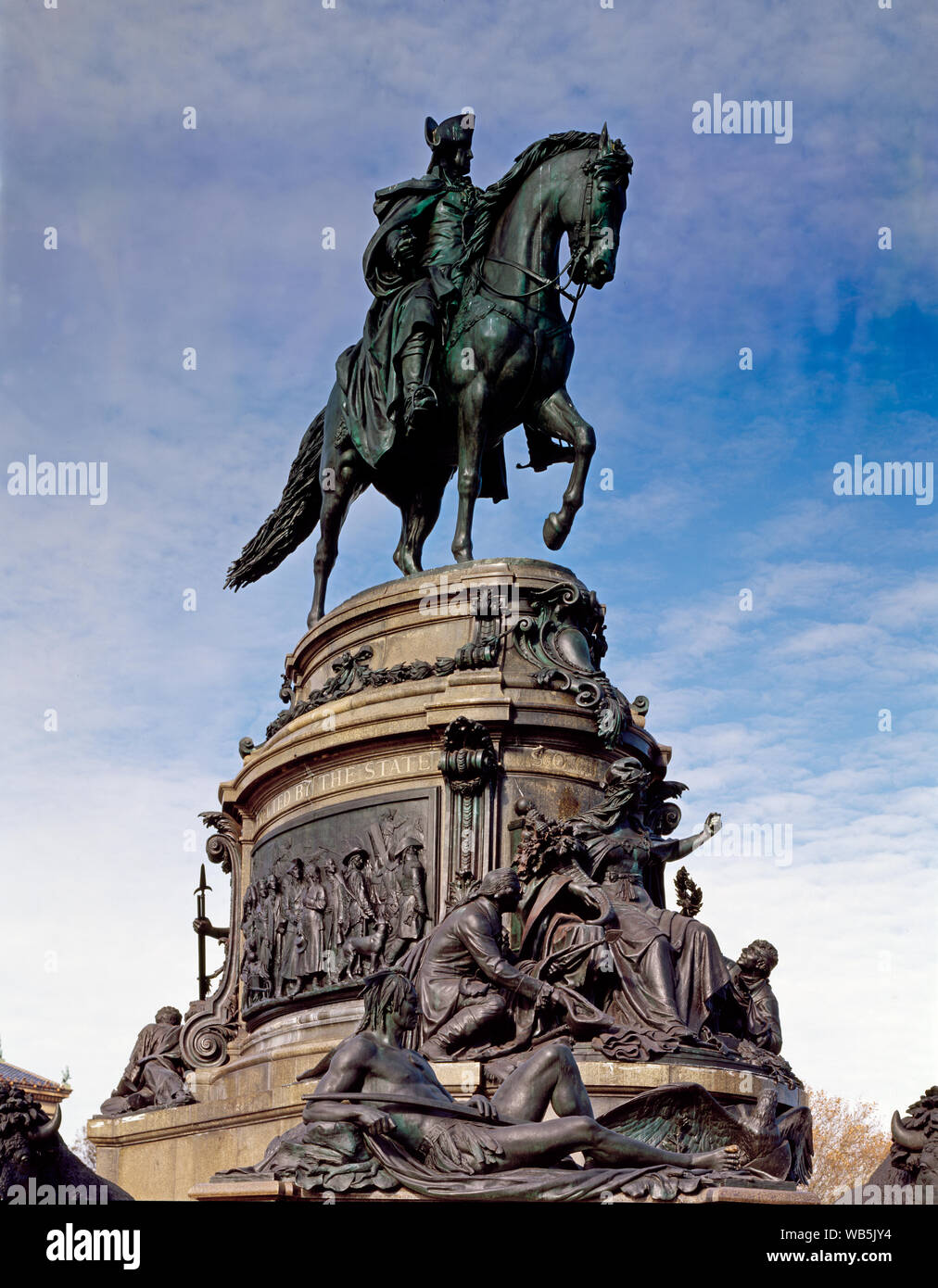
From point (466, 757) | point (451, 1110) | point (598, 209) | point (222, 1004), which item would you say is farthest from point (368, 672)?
point (451, 1110)

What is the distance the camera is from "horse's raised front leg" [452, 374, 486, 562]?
20344 mm

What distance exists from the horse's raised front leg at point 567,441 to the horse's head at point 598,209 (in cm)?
157

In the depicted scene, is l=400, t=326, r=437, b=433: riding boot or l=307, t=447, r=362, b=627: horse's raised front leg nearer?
l=400, t=326, r=437, b=433: riding boot

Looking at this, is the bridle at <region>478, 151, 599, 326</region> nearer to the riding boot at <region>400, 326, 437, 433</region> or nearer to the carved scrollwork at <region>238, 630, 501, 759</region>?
the riding boot at <region>400, 326, 437, 433</region>

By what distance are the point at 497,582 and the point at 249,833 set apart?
195 inches

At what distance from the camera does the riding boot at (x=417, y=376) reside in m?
20.4

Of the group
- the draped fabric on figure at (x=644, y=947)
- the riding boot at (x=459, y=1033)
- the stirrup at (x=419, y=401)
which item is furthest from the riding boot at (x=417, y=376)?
the riding boot at (x=459, y=1033)

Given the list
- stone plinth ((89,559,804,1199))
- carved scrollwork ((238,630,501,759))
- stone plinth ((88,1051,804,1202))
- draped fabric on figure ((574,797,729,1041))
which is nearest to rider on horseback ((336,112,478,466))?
stone plinth ((89,559,804,1199))

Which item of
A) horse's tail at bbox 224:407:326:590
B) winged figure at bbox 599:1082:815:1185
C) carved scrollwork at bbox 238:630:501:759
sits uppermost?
horse's tail at bbox 224:407:326:590

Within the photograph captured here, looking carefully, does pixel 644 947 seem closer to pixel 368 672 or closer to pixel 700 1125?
pixel 700 1125

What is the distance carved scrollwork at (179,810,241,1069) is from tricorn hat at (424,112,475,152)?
30.6 ft

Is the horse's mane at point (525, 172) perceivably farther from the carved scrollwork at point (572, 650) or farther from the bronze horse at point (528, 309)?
the carved scrollwork at point (572, 650)
